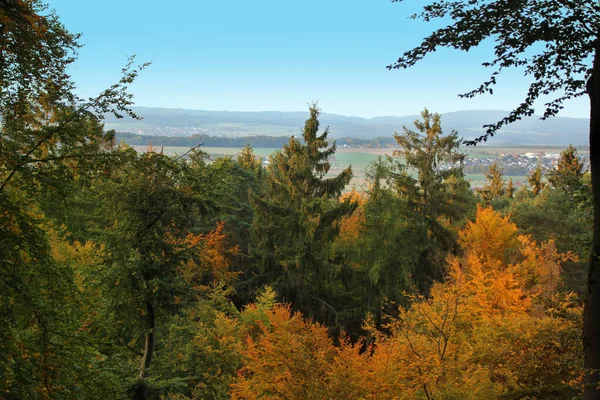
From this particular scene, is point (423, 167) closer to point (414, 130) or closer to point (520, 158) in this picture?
point (414, 130)

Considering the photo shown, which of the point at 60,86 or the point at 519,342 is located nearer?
the point at 60,86

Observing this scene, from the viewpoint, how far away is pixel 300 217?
20562 millimetres

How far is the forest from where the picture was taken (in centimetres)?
547

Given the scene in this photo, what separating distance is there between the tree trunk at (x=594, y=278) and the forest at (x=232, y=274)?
6.1 inches

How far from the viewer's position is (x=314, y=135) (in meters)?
20.9

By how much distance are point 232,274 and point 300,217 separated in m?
4.42

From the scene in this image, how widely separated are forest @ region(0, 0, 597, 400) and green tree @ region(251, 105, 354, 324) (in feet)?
0.28

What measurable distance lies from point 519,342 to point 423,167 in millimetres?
14491

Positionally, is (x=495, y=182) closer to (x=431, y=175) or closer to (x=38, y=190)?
(x=431, y=175)

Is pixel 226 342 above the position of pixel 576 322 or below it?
below

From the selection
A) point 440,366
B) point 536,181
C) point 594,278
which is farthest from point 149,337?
point 536,181

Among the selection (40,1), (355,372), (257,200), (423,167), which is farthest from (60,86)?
(423,167)

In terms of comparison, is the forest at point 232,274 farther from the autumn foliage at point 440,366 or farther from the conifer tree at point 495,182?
the conifer tree at point 495,182

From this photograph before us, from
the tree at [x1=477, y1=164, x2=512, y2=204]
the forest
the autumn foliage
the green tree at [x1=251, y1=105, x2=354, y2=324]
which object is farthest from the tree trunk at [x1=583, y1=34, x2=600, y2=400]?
the tree at [x1=477, y1=164, x2=512, y2=204]
